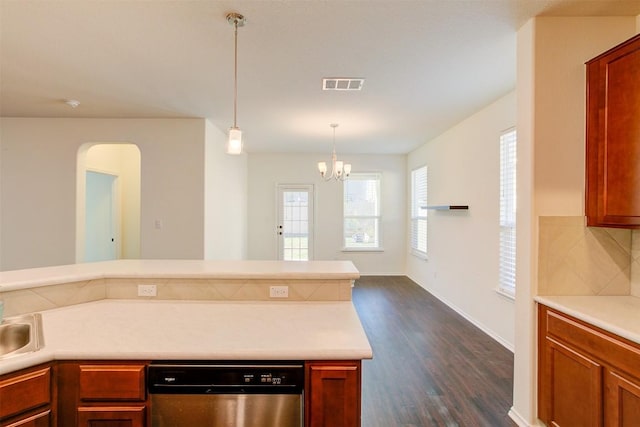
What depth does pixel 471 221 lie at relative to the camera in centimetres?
410

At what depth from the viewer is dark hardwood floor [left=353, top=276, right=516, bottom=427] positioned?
2250 millimetres

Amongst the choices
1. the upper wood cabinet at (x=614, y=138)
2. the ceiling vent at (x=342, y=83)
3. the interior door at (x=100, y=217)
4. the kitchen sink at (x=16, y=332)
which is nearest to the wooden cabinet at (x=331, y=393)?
the kitchen sink at (x=16, y=332)

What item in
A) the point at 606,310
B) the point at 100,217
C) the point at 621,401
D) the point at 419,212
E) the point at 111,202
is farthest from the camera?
the point at 419,212

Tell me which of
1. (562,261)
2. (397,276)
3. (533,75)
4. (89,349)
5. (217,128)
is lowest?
(397,276)

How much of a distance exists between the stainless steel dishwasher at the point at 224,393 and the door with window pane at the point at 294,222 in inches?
219

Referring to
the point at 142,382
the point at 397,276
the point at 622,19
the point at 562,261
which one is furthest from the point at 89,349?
the point at 397,276

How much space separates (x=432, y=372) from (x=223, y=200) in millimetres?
3762

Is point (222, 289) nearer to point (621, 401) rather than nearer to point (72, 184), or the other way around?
point (621, 401)

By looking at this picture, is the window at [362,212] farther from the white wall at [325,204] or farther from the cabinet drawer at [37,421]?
the cabinet drawer at [37,421]

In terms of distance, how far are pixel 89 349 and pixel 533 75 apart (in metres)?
2.82

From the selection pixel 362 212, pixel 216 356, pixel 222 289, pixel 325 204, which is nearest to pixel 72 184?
pixel 222 289

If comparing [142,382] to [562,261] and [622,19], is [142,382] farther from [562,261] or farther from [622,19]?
[622,19]

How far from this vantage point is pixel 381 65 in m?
2.67

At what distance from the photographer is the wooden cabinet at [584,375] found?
1.45m
